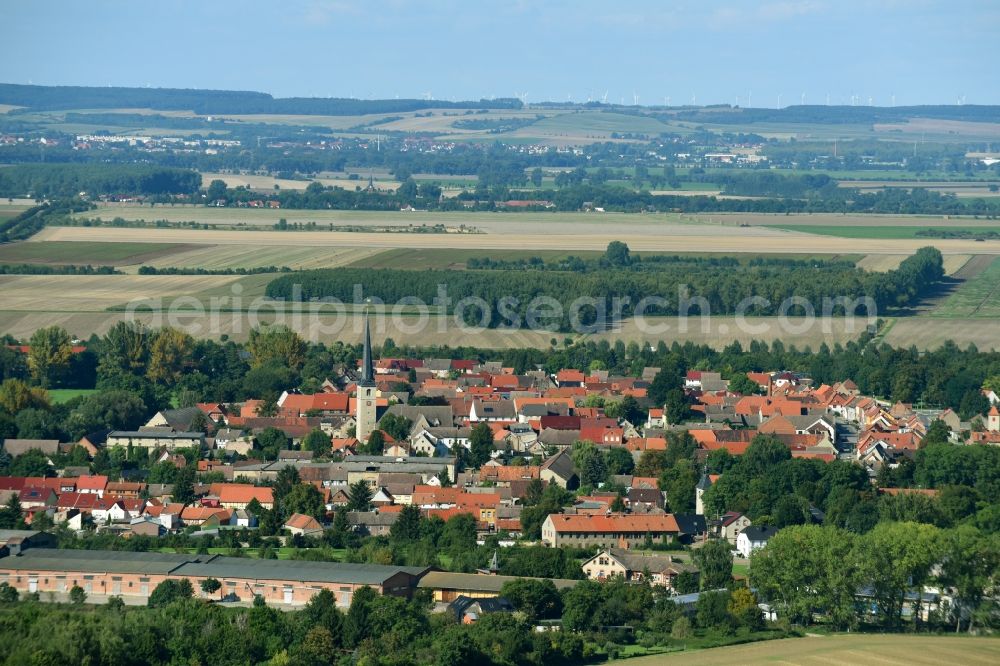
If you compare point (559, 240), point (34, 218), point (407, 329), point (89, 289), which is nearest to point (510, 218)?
point (559, 240)

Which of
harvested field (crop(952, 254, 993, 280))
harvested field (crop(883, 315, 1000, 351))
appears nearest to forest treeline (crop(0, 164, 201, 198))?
harvested field (crop(952, 254, 993, 280))

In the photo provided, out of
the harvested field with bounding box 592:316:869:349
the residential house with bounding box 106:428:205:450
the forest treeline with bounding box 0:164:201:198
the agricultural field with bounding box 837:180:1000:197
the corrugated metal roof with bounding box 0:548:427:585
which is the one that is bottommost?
the agricultural field with bounding box 837:180:1000:197

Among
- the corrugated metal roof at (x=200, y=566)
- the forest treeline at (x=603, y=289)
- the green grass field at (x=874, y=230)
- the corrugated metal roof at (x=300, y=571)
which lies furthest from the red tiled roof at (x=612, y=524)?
the green grass field at (x=874, y=230)

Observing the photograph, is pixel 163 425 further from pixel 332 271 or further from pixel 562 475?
pixel 332 271

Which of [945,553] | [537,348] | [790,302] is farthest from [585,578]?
[790,302]

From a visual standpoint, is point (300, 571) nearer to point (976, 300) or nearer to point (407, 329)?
point (407, 329)

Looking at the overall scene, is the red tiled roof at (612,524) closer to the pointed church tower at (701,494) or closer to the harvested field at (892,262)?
the pointed church tower at (701,494)

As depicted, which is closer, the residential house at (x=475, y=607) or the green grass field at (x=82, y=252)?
the residential house at (x=475, y=607)

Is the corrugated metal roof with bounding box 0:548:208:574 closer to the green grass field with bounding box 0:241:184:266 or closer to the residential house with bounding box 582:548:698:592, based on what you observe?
the residential house with bounding box 582:548:698:592
